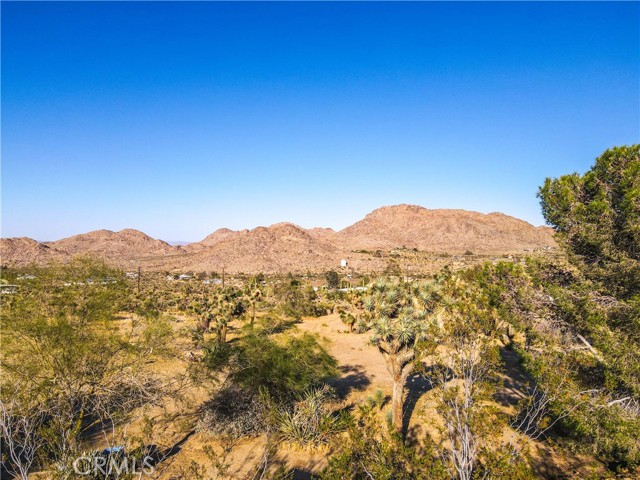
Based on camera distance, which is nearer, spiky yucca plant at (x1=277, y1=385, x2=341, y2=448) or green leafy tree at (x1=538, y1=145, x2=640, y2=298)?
green leafy tree at (x1=538, y1=145, x2=640, y2=298)

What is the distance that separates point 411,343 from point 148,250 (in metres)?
114

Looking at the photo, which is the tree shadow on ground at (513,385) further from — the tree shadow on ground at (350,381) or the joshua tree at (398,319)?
the tree shadow on ground at (350,381)

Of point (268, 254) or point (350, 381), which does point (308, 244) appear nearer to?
point (268, 254)

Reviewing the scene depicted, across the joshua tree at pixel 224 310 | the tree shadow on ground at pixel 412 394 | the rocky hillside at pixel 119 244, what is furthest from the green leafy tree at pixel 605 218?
the rocky hillside at pixel 119 244

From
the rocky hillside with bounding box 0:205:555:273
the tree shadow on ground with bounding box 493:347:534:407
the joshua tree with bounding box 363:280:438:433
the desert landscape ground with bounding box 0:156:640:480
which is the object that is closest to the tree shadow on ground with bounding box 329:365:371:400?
the desert landscape ground with bounding box 0:156:640:480

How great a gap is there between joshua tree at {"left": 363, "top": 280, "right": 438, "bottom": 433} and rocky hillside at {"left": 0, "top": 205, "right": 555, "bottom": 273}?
56.8 meters

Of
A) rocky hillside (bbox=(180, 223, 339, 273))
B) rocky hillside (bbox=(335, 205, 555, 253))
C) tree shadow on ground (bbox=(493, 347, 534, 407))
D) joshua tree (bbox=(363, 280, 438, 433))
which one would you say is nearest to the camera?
joshua tree (bbox=(363, 280, 438, 433))

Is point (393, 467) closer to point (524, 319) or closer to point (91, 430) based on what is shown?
point (524, 319)

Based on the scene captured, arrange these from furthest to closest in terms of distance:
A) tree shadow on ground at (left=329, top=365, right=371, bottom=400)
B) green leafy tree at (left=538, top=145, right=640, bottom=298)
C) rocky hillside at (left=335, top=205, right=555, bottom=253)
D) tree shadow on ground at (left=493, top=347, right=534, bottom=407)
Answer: rocky hillside at (left=335, top=205, right=555, bottom=253), tree shadow on ground at (left=329, top=365, right=371, bottom=400), tree shadow on ground at (left=493, top=347, right=534, bottom=407), green leafy tree at (left=538, top=145, right=640, bottom=298)

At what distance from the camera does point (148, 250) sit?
110m

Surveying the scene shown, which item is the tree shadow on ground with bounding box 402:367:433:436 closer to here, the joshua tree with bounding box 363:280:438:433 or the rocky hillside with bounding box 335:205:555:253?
the joshua tree with bounding box 363:280:438:433

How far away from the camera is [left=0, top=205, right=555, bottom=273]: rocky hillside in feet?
265

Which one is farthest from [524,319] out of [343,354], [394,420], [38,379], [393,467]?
[38,379]

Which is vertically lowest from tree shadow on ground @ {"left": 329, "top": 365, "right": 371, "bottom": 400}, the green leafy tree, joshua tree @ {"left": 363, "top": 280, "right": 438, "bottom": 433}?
tree shadow on ground @ {"left": 329, "top": 365, "right": 371, "bottom": 400}
